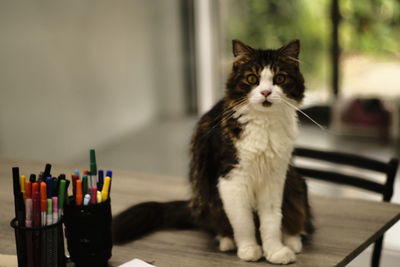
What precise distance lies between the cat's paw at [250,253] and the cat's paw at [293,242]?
96 mm

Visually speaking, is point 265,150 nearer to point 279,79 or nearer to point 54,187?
point 279,79

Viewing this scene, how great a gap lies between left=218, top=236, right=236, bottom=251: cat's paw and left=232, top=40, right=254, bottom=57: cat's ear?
0.47 m

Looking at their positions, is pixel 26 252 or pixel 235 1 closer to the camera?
pixel 26 252

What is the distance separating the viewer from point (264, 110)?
1.35 m

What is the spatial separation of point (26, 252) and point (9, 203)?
563 millimetres

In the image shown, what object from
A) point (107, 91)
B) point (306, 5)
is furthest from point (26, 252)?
point (306, 5)

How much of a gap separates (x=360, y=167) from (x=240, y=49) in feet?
2.69

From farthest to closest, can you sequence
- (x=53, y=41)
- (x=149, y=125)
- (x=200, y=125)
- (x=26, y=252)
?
1. (x=149, y=125)
2. (x=53, y=41)
3. (x=200, y=125)
4. (x=26, y=252)

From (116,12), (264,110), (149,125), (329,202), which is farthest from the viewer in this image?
(149,125)

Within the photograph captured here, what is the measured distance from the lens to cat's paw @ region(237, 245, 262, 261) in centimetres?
137

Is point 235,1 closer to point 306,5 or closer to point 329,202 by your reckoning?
point 306,5

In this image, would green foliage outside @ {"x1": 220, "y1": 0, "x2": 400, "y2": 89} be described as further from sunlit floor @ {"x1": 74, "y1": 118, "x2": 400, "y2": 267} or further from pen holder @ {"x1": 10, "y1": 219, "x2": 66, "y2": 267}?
pen holder @ {"x1": 10, "y1": 219, "x2": 66, "y2": 267}

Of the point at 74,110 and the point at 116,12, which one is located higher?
the point at 116,12

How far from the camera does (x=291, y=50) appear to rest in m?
1.37
